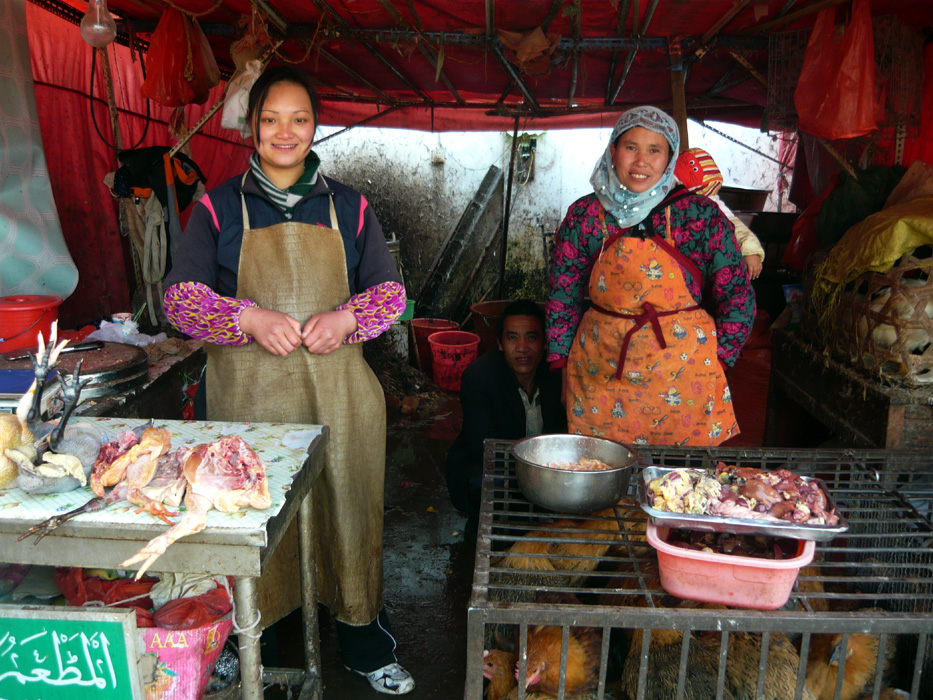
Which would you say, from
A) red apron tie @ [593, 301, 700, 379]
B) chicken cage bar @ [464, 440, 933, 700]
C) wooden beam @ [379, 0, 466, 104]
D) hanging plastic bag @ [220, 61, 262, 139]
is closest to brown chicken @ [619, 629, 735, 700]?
chicken cage bar @ [464, 440, 933, 700]

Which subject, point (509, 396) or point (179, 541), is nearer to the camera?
point (179, 541)

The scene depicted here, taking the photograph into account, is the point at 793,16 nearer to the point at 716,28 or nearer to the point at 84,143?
the point at 716,28

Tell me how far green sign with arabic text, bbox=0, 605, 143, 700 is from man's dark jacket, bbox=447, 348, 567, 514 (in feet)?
7.09

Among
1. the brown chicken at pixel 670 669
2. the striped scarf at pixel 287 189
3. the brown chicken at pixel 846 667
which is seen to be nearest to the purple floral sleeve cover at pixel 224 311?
the striped scarf at pixel 287 189

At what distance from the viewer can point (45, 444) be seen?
5.35 ft

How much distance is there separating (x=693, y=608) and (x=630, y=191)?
5.29 feet

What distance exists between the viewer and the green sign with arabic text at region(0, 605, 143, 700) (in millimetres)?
1458

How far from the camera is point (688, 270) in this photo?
8.48 ft

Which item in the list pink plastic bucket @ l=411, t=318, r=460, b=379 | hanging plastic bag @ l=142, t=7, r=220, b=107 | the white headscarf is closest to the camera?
the white headscarf

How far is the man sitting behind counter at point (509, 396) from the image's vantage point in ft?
11.5

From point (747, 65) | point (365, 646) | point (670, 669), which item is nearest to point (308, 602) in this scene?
point (365, 646)

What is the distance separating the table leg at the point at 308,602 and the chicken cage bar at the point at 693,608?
22.2 inches

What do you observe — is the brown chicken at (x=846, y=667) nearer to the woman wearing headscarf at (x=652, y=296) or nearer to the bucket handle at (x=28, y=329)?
the woman wearing headscarf at (x=652, y=296)

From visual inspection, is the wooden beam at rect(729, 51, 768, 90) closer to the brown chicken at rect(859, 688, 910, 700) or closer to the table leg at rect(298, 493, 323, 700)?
the brown chicken at rect(859, 688, 910, 700)
